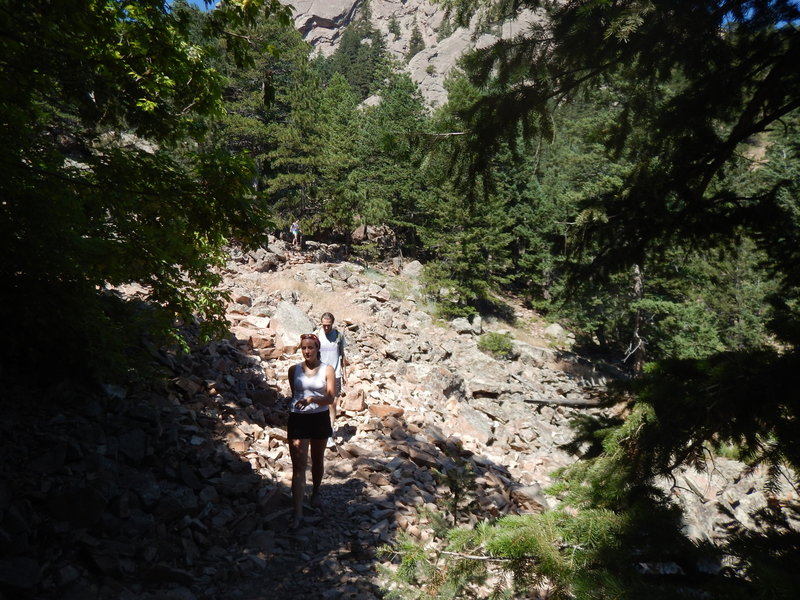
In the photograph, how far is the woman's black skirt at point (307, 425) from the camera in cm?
494

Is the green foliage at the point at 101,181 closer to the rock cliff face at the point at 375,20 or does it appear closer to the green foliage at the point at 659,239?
the green foliage at the point at 659,239

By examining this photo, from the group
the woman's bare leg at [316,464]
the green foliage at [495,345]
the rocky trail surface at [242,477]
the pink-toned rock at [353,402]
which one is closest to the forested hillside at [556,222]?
the rocky trail surface at [242,477]

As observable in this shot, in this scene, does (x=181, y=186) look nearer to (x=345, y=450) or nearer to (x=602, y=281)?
(x=602, y=281)

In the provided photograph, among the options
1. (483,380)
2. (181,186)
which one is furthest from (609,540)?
(483,380)

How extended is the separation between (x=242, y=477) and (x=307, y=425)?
5.07 ft

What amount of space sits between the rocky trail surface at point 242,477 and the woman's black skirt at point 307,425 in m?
1.05

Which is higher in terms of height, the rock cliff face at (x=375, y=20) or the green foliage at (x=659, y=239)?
the rock cliff face at (x=375, y=20)

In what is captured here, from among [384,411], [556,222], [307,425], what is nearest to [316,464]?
[307,425]

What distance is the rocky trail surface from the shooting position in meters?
3.76

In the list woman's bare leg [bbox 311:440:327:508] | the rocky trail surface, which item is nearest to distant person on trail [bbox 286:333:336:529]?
woman's bare leg [bbox 311:440:327:508]

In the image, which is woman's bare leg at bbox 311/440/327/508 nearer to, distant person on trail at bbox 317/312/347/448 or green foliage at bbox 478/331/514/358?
distant person on trail at bbox 317/312/347/448

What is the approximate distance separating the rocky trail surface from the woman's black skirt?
3.45 feet

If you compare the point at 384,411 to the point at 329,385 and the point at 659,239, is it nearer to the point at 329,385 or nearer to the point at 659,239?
the point at 329,385

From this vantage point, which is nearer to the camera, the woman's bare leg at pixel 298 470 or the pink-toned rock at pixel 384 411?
the woman's bare leg at pixel 298 470
